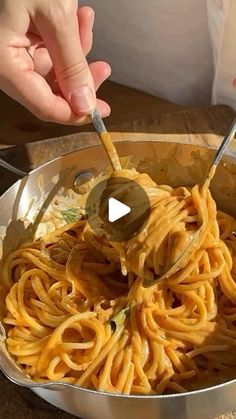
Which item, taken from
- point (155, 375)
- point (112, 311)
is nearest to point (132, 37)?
point (112, 311)

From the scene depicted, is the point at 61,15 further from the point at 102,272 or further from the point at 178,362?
the point at 178,362

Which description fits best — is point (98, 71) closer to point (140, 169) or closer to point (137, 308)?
point (140, 169)

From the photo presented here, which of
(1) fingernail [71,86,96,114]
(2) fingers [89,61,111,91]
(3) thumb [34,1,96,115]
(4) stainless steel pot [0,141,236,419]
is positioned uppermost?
(3) thumb [34,1,96,115]

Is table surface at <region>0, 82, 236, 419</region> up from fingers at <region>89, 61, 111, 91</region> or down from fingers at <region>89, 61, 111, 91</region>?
down

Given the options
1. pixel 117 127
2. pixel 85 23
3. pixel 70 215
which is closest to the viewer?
pixel 85 23

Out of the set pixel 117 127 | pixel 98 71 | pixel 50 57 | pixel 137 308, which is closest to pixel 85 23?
pixel 98 71
